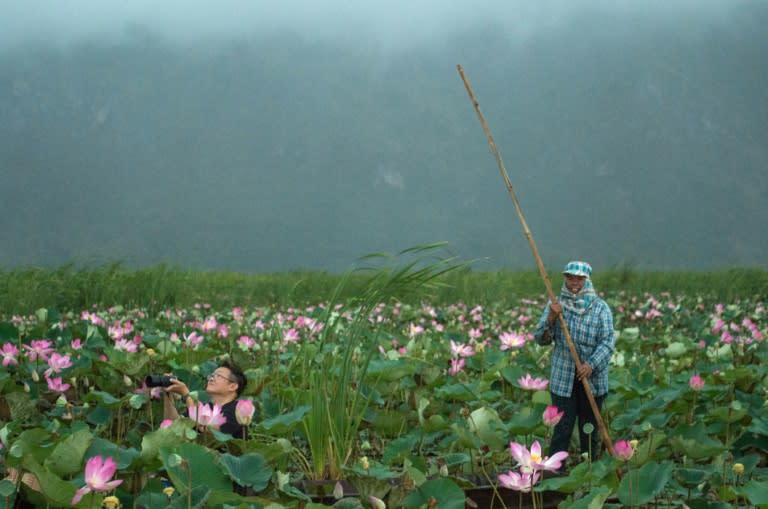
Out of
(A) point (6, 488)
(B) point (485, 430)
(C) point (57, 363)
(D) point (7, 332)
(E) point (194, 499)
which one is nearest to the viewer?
(A) point (6, 488)

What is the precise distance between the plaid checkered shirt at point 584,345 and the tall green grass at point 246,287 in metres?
1.63

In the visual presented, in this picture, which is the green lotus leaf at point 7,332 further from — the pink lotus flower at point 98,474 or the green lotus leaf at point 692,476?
the green lotus leaf at point 692,476

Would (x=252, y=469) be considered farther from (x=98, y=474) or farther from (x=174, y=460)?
(x=98, y=474)

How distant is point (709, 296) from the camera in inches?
504

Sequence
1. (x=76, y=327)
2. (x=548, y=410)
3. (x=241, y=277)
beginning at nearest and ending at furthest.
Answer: (x=548, y=410) → (x=76, y=327) → (x=241, y=277)

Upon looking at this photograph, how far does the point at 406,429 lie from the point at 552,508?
1.57 meters

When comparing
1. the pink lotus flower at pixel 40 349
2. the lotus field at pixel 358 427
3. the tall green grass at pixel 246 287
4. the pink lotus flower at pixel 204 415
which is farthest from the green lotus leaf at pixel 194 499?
the tall green grass at pixel 246 287

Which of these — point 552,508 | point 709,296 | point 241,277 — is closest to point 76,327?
point 552,508

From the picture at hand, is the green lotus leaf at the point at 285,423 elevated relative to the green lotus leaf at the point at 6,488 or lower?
lower

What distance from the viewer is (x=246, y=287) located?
43.5 ft

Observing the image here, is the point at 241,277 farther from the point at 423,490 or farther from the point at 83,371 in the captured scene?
the point at 423,490

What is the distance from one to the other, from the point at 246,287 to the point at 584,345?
969 cm

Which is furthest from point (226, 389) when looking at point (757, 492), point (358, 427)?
point (757, 492)

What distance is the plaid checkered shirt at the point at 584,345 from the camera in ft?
13.2
